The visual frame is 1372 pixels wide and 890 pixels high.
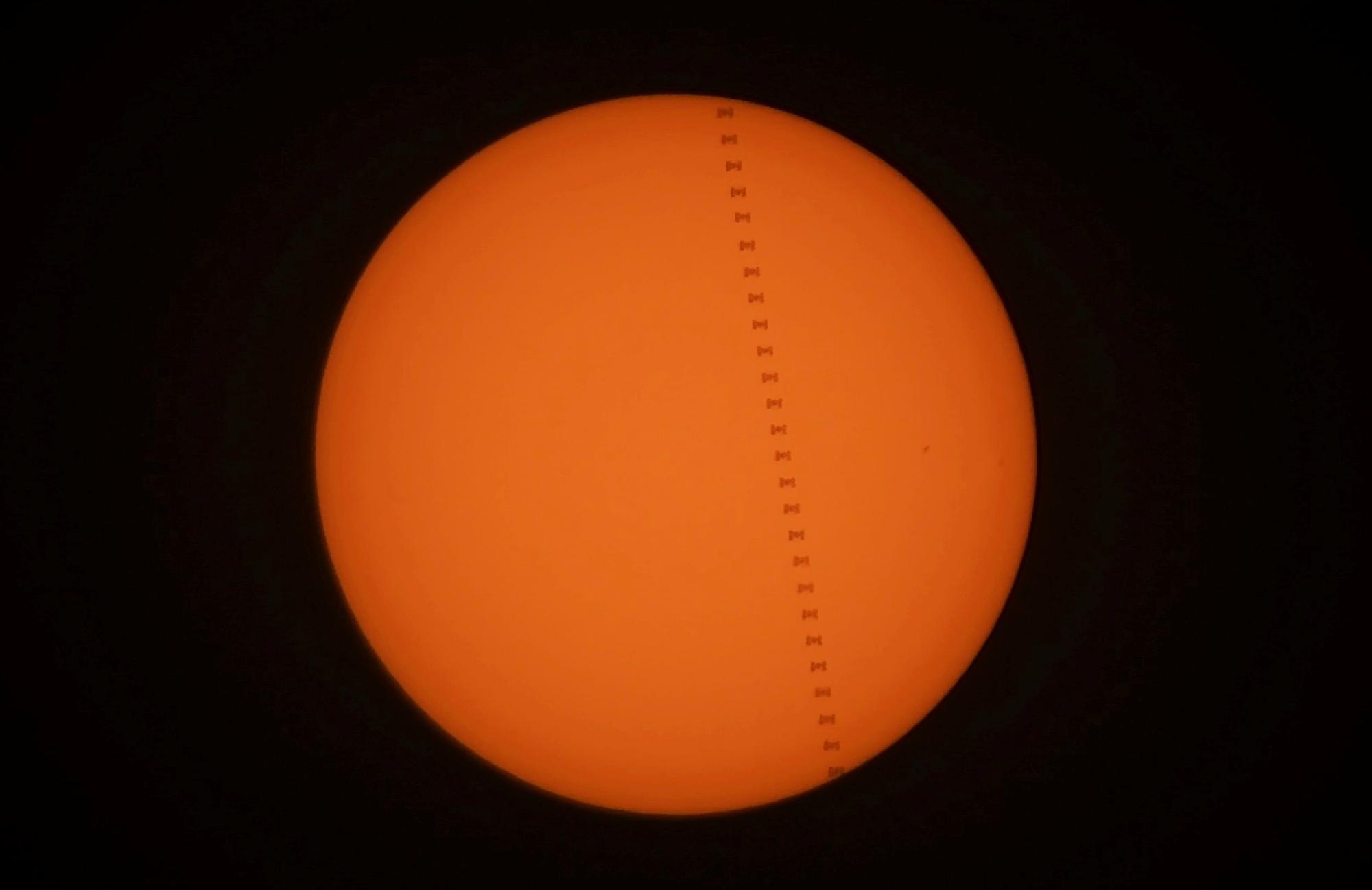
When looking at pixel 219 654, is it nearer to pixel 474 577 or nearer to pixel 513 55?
pixel 474 577

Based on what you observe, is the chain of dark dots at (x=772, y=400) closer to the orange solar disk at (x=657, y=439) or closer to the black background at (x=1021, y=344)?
the orange solar disk at (x=657, y=439)

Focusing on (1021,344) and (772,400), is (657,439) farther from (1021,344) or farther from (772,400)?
(1021,344)

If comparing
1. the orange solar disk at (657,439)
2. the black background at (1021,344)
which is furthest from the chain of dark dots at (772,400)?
the black background at (1021,344)

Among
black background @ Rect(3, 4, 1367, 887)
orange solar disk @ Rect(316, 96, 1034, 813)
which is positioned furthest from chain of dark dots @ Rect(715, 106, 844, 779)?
black background @ Rect(3, 4, 1367, 887)

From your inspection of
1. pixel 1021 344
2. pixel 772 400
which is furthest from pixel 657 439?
pixel 1021 344

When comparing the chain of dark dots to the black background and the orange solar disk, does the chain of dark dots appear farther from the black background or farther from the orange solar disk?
the black background
